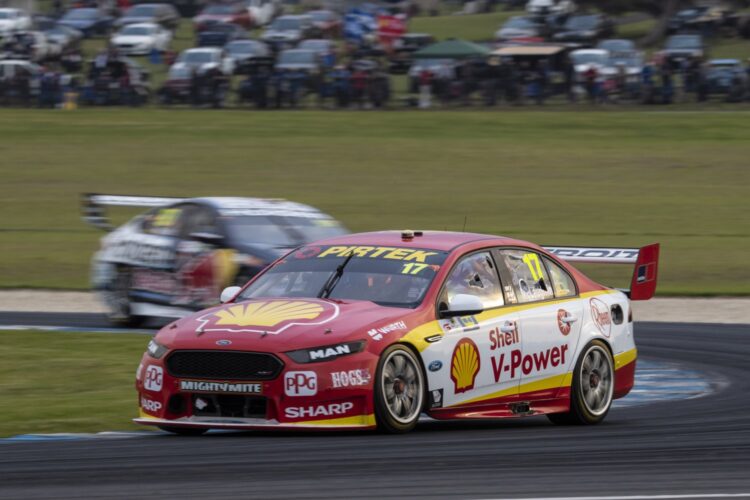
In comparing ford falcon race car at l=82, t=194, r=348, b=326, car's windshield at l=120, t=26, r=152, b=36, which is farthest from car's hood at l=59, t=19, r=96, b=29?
ford falcon race car at l=82, t=194, r=348, b=326

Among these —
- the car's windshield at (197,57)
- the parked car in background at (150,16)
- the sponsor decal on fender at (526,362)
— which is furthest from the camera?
the parked car in background at (150,16)

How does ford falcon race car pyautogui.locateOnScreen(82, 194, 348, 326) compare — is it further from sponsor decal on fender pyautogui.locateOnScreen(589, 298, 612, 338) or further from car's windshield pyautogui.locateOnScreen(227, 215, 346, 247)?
sponsor decal on fender pyautogui.locateOnScreen(589, 298, 612, 338)

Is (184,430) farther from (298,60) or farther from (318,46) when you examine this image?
(318,46)

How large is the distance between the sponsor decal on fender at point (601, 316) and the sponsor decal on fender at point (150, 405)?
125 inches

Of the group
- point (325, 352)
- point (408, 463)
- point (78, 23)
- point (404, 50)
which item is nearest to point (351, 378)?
point (325, 352)

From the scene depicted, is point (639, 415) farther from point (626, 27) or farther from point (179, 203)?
point (626, 27)

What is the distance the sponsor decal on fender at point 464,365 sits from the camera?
9.48 meters

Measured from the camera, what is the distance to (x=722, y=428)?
9.91m

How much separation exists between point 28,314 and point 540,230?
11847mm

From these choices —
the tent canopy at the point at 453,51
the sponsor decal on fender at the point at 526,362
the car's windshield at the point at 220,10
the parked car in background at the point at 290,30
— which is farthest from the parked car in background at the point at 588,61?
the sponsor decal on fender at the point at 526,362

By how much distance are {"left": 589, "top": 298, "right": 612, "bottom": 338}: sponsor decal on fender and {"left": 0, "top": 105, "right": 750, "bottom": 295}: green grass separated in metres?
10.9

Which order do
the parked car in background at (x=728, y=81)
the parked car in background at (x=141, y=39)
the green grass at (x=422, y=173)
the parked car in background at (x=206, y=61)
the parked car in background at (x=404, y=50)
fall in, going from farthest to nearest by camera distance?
the parked car in background at (x=141, y=39), the parked car in background at (x=404, y=50), the parked car in background at (x=206, y=61), the parked car in background at (x=728, y=81), the green grass at (x=422, y=173)

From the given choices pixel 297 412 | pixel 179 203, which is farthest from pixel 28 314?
pixel 297 412

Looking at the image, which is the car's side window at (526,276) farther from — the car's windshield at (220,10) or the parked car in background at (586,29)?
the car's windshield at (220,10)
